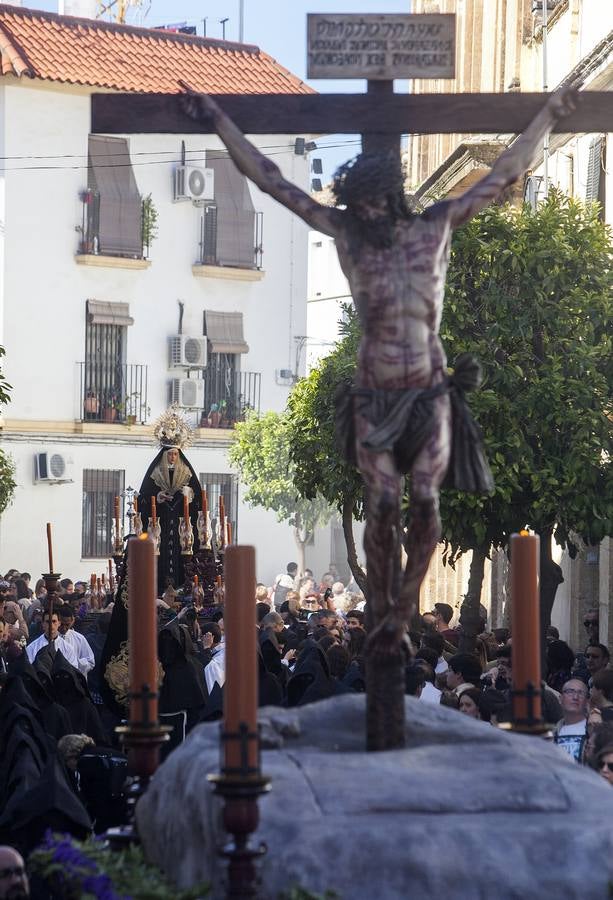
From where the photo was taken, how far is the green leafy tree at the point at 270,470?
120 feet

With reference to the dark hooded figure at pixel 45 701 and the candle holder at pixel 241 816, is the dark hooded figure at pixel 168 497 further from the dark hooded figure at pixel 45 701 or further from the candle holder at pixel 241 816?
the candle holder at pixel 241 816

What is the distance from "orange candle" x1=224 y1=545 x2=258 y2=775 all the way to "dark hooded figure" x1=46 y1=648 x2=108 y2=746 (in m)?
6.12

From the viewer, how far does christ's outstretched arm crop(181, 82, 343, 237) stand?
6.19m

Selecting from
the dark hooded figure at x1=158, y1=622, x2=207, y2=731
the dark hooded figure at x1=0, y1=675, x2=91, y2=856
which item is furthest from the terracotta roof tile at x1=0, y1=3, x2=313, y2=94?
the dark hooded figure at x1=0, y1=675, x2=91, y2=856

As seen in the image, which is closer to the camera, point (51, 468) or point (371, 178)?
point (371, 178)

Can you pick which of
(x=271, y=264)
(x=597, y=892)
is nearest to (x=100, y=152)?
(x=271, y=264)

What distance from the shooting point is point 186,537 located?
17.6 meters

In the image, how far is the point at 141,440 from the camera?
36.8 m

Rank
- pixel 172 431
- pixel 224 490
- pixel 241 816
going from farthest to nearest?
pixel 224 490, pixel 172 431, pixel 241 816

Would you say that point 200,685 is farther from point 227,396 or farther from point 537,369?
point 227,396

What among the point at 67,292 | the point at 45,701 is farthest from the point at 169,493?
A: the point at 67,292

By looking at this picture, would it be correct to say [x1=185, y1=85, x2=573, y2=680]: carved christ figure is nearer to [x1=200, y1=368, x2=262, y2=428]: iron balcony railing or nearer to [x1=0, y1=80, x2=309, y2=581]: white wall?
[x1=0, y1=80, x2=309, y2=581]: white wall

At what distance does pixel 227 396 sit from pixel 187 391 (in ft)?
5.76

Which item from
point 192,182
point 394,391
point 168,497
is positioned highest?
point 192,182
